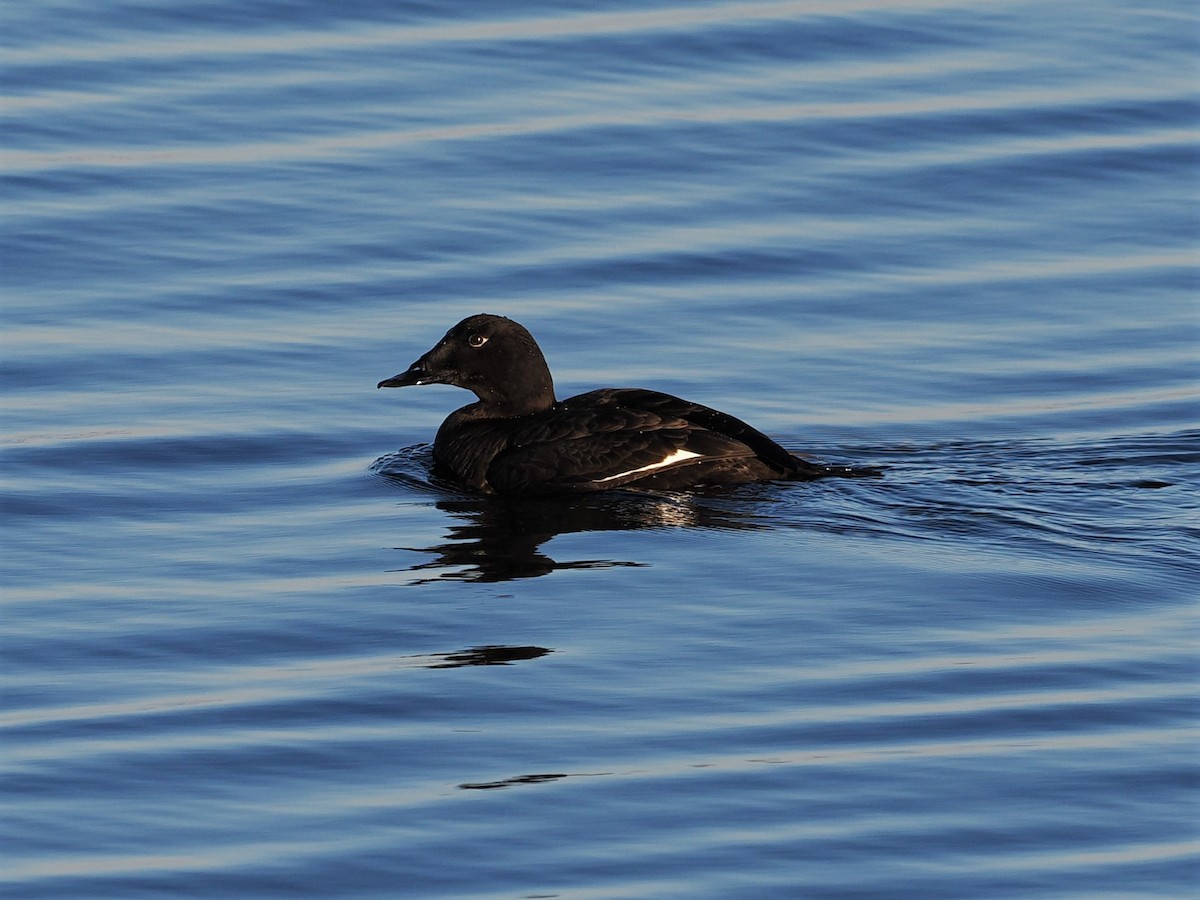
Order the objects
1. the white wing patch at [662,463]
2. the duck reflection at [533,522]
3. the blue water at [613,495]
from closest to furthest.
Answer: the blue water at [613,495]
the duck reflection at [533,522]
the white wing patch at [662,463]

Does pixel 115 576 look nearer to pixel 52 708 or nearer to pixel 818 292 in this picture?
pixel 52 708

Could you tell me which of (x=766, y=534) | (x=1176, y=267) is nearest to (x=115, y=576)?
(x=766, y=534)

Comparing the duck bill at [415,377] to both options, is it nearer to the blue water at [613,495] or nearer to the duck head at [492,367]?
the duck head at [492,367]

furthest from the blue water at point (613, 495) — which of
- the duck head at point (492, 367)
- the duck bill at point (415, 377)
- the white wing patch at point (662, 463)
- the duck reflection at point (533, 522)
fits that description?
the duck head at point (492, 367)

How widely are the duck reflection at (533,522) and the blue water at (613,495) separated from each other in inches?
1.6

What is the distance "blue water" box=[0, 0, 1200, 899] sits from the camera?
6.73 m

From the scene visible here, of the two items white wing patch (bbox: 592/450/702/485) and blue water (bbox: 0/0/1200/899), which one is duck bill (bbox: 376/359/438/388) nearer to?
blue water (bbox: 0/0/1200/899)

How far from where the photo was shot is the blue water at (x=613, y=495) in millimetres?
6727

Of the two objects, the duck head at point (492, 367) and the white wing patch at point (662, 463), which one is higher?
the duck head at point (492, 367)

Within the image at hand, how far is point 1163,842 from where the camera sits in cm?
653

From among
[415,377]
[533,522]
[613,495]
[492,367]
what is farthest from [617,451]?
[415,377]

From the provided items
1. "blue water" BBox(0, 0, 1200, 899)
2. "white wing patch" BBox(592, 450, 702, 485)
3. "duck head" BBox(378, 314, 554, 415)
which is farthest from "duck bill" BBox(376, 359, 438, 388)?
"white wing patch" BBox(592, 450, 702, 485)

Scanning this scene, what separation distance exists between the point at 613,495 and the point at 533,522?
463 millimetres

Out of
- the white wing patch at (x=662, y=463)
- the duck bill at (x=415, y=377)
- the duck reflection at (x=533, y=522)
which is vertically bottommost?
the duck reflection at (x=533, y=522)
